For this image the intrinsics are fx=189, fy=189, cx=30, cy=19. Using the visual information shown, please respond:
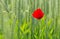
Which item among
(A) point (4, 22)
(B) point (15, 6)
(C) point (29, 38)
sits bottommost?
(C) point (29, 38)

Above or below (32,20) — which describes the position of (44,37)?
below

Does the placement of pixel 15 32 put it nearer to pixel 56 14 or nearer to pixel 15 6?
pixel 15 6

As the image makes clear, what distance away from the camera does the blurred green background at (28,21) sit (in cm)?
124

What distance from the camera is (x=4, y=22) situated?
1258 mm

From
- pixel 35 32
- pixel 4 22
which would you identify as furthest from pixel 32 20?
pixel 4 22

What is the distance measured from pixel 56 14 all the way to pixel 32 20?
0.17m

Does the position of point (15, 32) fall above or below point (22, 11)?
below

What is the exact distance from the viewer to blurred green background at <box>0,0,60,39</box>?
4.08 ft

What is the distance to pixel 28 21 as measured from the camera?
128 centimetres

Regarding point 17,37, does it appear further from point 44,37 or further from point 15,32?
point 44,37

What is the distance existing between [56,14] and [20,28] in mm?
270

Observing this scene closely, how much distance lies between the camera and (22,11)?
1.25m

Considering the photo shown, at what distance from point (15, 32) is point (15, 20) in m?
0.08

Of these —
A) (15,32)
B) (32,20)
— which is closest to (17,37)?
(15,32)
